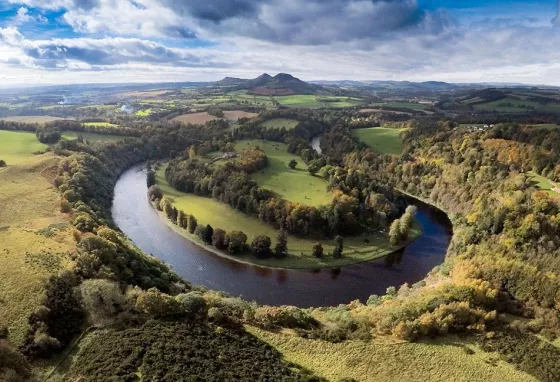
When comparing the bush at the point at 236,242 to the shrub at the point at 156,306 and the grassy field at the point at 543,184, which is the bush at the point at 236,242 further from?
the grassy field at the point at 543,184

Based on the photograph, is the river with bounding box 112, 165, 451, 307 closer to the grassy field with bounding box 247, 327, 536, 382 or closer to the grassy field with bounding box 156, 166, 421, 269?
the grassy field with bounding box 156, 166, 421, 269

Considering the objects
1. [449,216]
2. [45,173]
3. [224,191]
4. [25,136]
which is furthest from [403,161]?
[25,136]

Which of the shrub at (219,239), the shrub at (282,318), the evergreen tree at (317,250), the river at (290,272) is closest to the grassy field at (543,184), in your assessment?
the river at (290,272)

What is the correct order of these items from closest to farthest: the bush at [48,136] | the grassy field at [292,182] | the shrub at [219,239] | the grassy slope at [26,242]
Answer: the grassy slope at [26,242], the shrub at [219,239], the grassy field at [292,182], the bush at [48,136]

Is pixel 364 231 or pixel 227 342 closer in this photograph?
pixel 227 342

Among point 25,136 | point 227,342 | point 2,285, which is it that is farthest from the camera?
point 25,136

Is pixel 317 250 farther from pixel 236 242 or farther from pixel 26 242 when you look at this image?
pixel 26 242

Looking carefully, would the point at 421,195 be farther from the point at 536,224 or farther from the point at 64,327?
the point at 64,327
